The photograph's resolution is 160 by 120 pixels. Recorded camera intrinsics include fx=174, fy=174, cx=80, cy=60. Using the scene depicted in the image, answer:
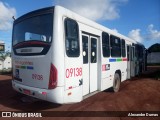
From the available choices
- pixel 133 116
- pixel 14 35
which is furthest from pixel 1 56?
pixel 133 116

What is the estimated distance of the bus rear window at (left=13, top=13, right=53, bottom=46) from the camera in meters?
5.05

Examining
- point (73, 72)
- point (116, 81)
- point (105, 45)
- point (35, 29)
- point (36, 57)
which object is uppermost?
point (35, 29)

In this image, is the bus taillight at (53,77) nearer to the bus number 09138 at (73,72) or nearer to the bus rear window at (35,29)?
the bus number 09138 at (73,72)

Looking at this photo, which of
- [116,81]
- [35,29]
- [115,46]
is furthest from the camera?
[116,81]

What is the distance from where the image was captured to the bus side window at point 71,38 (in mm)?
5102

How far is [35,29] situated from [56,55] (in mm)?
1262

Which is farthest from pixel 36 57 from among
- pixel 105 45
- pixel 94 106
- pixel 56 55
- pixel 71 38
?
pixel 105 45

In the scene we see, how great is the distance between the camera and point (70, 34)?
5.24 m

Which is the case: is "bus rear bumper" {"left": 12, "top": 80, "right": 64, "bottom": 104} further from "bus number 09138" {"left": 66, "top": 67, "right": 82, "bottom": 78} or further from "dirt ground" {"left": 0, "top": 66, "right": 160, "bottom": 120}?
"dirt ground" {"left": 0, "top": 66, "right": 160, "bottom": 120}

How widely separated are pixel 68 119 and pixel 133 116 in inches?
86.2

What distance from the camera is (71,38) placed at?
527 cm

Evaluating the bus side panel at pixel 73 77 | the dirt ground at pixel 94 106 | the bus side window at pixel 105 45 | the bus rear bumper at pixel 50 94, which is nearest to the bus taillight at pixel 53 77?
the bus rear bumper at pixel 50 94

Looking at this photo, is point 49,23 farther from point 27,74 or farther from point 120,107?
point 120,107

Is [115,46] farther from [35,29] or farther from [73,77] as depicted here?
[35,29]
